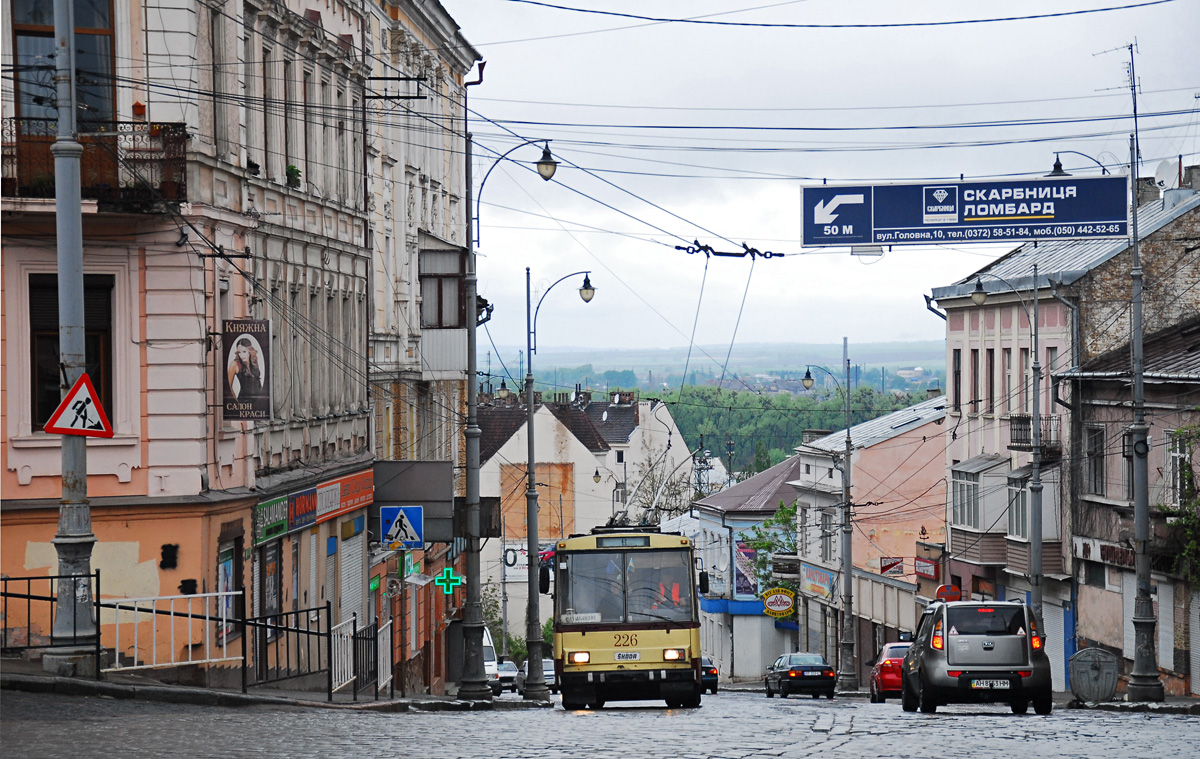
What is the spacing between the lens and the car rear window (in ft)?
73.2

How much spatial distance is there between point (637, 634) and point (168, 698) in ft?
33.8

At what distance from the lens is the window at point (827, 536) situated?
69312 mm

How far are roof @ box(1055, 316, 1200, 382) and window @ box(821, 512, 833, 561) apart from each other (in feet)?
77.2

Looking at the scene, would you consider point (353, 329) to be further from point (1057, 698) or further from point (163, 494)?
point (1057, 698)

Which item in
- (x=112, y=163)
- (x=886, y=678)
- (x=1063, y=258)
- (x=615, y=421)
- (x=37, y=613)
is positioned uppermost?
(x=1063, y=258)

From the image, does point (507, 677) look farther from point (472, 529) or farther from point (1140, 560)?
point (1140, 560)

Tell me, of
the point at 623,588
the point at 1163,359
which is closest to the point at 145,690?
the point at 623,588

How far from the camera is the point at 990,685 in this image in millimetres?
22047

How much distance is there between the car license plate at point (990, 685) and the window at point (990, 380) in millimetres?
31854

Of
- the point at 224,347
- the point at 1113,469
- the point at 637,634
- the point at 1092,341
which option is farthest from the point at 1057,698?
the point at 224,347

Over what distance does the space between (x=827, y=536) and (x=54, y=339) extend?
50.6m

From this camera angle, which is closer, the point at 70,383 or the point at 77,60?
the point at 70,383

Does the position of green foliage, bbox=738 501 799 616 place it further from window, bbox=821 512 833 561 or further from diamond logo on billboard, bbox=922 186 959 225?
diamond logo on billboard, bbox=922 186 959 225

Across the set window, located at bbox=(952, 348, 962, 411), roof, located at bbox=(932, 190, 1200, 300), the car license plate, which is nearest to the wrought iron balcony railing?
roof, located at bbox=(932, 190, 1200, 300)
